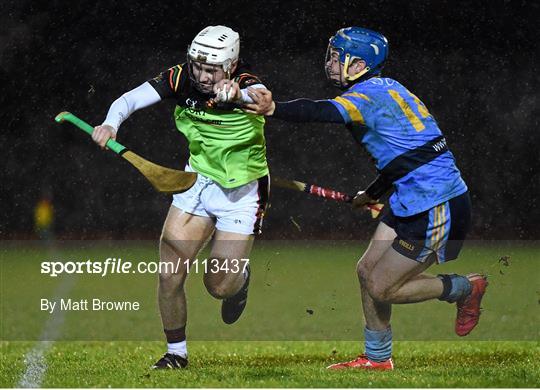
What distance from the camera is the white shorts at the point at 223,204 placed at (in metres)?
6.51

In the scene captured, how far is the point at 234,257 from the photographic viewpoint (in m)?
6.55

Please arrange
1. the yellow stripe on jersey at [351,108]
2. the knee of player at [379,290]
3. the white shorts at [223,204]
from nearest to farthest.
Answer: the yellow stripe on jersey at [351,108] < the knee of player at [379,290] < the white shorts at [223,204]

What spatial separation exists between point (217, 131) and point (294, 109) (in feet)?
2.76

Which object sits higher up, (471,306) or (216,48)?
(216,48)

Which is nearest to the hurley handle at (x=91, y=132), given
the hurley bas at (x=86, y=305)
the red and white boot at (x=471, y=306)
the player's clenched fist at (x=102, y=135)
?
the player's clenched fist at (x=102, y=135)

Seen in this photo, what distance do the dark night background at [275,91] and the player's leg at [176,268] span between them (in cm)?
327

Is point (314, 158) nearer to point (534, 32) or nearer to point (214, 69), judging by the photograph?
point (534, 32)

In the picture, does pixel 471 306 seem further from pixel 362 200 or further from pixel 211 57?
pixel 211 57

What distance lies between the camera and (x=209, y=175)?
21.4 feet

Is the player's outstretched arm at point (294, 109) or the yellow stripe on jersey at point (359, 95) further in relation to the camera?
the yellow stripe on jersey at point (359, 95)

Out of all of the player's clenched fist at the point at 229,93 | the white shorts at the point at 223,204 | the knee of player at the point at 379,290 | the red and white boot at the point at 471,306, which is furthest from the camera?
the red and white boot at the point at 471,306

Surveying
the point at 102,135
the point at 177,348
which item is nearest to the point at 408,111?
the point at 102,135

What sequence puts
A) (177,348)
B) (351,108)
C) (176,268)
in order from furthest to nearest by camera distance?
1. (177,348)
2. (176,268)
3. (351,108)

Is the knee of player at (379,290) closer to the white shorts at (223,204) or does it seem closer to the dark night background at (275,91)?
the white shorts at (223,204)
